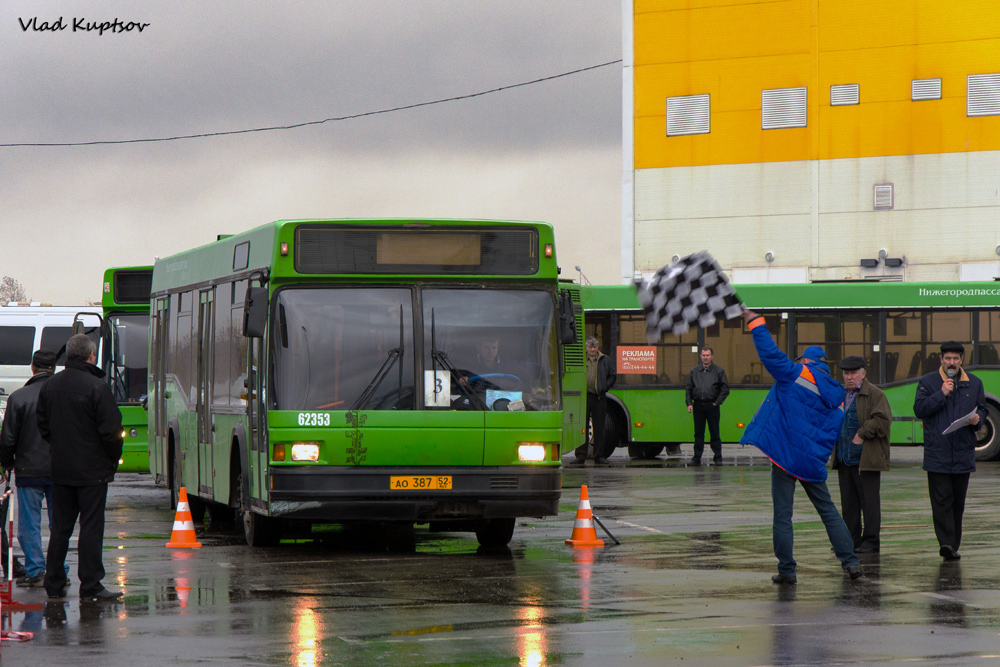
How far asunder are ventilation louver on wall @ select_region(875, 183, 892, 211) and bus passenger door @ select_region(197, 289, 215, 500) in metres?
30.4

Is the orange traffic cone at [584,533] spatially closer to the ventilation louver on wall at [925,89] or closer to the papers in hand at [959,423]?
the papers in hand at [959,423]

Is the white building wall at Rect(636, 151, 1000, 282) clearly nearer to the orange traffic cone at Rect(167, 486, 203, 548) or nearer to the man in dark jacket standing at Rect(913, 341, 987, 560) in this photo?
the man in dark jacket standing at Rect(913, 341, 987, 560)

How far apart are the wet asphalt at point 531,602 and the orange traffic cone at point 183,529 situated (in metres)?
0.19

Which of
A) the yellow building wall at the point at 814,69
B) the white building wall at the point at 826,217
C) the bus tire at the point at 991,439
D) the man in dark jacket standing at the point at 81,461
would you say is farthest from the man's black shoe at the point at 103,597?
the yellow building wall at the point at 814,69

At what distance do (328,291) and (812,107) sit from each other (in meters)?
32.5

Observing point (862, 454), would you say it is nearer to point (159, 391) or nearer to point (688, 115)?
point (159, 391)

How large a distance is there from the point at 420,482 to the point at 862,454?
3.72 m

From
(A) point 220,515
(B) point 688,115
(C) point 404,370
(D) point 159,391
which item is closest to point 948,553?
(C) point 404,370

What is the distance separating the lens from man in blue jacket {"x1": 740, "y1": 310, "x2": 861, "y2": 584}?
10352 mm

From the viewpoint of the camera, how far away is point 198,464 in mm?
15086

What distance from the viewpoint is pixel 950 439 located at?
11.8 metres

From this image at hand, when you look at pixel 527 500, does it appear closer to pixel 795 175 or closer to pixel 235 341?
pixel 235 341

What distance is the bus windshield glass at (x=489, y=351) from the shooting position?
11.9 meters

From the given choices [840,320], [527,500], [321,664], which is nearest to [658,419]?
[840,320]
